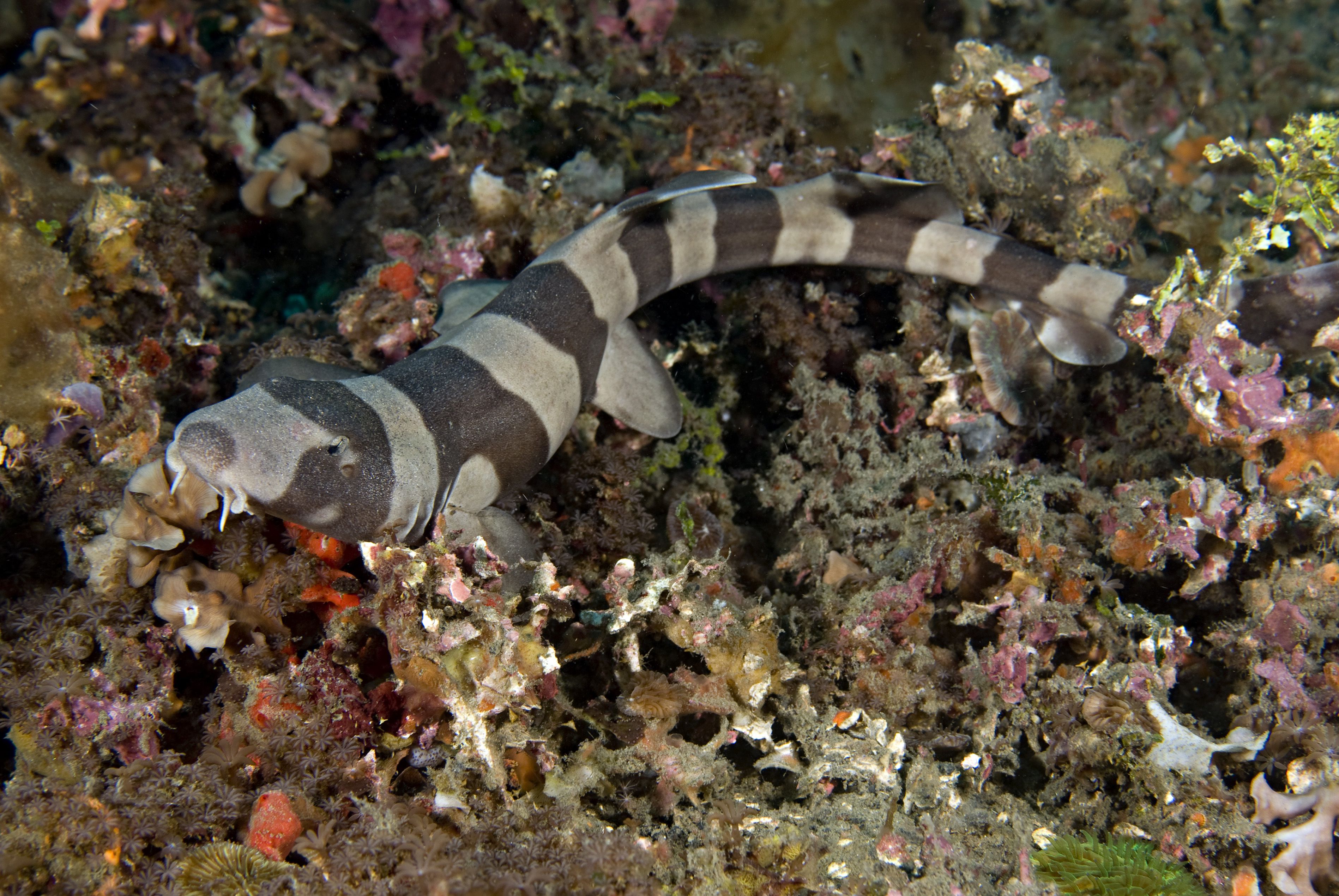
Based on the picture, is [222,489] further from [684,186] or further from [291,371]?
[684,186]

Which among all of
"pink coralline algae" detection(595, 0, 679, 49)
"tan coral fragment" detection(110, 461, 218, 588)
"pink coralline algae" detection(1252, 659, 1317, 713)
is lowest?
"pink coralline algae" detection(1252, 659, 1317, 713)

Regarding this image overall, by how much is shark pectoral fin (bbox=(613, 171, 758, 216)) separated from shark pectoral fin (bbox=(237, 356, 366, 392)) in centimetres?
172

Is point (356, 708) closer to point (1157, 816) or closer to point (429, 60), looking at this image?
point (1157, 816)

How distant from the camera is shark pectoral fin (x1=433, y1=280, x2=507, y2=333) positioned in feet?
13.8

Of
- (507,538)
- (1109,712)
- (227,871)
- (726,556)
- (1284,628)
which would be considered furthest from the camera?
(726,556)

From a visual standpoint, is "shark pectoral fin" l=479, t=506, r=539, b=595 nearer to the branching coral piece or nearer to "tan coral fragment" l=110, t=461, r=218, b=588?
"tan coral fragment" l=110, t=461, r=218, b=588

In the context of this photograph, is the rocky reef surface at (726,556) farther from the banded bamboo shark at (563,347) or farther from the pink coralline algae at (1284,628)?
the banded bamboo shark at (563,347)

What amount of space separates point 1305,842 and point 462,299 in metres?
4.65

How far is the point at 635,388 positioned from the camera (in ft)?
14.1

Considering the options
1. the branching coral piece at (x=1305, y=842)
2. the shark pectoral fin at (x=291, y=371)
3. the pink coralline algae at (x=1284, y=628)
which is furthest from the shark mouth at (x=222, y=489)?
the pink coralline algae at (x=1284, y=628)

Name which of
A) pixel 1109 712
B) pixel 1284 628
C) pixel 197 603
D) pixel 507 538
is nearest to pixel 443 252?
pixel 507 538

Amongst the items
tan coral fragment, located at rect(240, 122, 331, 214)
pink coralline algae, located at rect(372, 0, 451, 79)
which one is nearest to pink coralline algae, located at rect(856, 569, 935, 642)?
tan coral fragment, located at rect(240, 122, 331, 214)

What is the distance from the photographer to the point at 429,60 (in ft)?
21.7

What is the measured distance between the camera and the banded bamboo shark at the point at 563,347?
2934mm
